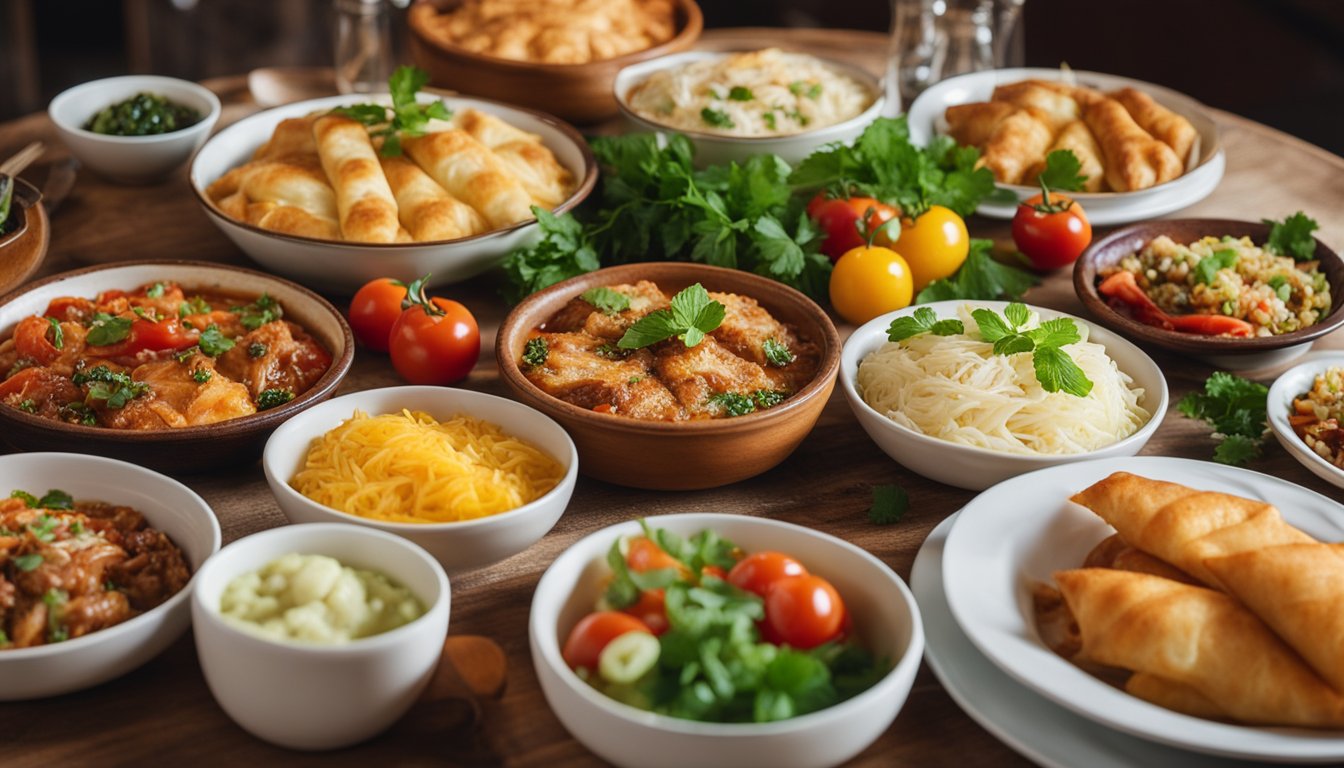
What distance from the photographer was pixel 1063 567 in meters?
2.92

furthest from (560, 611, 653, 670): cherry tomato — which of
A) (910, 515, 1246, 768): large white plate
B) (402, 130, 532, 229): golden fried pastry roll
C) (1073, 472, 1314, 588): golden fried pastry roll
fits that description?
(402, 130, 532, 229): golden fried pastry roll

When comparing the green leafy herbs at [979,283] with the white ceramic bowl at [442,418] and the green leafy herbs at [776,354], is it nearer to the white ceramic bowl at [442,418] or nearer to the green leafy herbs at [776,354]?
the green leafy herbs at [776,354]

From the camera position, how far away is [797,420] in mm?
3299

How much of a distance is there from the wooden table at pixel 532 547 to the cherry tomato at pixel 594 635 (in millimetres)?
206

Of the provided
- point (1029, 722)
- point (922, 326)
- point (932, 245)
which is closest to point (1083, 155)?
point (932, 245)

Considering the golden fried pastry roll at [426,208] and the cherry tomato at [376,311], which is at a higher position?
the golden fried pastry roll at [426,208]

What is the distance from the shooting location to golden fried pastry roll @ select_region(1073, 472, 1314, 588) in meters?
2.68

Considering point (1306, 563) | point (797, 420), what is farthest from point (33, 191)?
point (1306, 563)

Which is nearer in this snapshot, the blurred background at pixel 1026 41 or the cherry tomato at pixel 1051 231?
the cherry tomato at pixel 1051 231

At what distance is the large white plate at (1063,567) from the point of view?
7.66ft

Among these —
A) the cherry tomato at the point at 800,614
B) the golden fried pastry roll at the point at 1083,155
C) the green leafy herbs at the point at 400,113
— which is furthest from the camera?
the golden fried pastry roll at the point at 1083,155

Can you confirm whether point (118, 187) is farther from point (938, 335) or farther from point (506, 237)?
point (938, 335)

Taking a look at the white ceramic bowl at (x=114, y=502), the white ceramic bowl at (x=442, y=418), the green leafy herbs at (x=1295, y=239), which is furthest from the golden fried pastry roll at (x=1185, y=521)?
the white ceramic bowl at (x=114, y=502)

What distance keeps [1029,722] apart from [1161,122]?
3.34m
